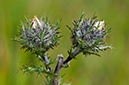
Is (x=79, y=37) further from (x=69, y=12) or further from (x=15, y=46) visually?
(x=69, y=12)

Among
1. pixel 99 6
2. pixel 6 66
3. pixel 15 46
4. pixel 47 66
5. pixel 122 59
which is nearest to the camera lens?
pixel 47 66

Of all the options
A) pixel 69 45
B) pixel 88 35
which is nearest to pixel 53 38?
pixel 88 35

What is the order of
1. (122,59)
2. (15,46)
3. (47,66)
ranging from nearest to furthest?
(47,66) → (15,46) → (122,59)

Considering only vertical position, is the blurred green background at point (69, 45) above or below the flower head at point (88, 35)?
above

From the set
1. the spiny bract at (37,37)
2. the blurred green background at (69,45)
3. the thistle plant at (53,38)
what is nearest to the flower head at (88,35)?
the thistle plant at (53,38)

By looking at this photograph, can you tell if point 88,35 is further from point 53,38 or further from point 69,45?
point 69,45

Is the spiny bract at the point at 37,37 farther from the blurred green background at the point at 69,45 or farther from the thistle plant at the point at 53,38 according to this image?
the blurred green background at the point at 69,45

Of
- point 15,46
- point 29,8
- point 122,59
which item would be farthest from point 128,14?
point 15,46

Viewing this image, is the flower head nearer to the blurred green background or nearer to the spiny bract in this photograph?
the spiny bract

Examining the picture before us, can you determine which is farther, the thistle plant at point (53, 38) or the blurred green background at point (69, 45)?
the blurred green background at point (69, 45)
